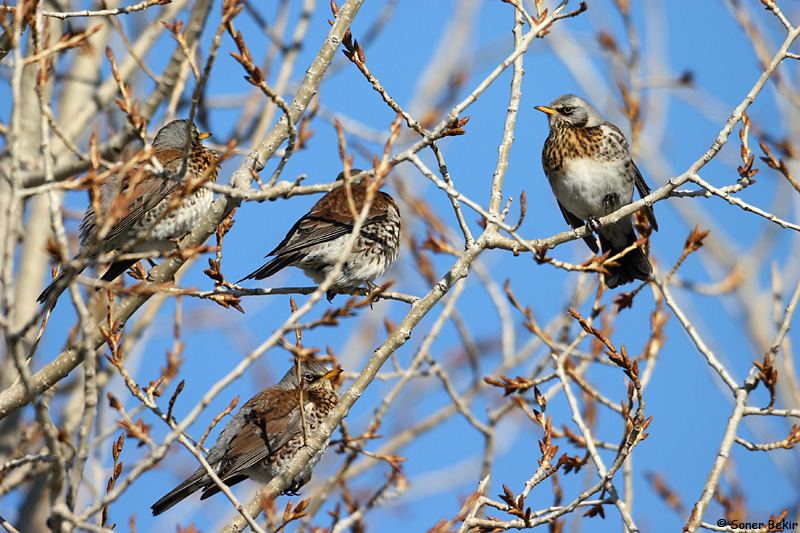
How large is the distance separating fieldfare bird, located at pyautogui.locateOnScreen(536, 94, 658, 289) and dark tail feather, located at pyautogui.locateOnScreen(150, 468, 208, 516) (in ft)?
11.2

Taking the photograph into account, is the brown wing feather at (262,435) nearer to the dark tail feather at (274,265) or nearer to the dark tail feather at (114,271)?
the dark tail feather at (274,265)

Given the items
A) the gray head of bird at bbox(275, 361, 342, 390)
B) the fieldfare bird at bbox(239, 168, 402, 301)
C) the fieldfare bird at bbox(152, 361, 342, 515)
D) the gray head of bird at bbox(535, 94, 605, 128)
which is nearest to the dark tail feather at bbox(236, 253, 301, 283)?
the fieldfare bird at bbox(239, 168, 402, 301)

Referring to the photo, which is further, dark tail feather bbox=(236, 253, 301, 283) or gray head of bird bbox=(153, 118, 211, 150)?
gray head of bird bbox=(153, 118, 211, 150)

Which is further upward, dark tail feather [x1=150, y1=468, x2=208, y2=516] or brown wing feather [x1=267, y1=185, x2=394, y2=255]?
brown wing feather [x1=267, y1=185, x2=394, y2=255]

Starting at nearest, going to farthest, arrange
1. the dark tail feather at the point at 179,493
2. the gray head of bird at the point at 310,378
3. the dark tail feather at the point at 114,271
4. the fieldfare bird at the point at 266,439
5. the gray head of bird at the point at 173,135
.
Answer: the dark tail feather at the point at 179,493, the dark tail feather at the point at 114,271, the fieldfare bird at the point at 266,439, the gray head of bird at the point at 310,378, the gray head of bird at the point at 173,135

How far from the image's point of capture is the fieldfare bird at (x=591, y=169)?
6.30 metres

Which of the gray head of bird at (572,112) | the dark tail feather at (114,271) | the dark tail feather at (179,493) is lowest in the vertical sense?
A: the dark tail feather at (179,493)

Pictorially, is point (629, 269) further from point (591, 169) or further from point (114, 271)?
point (114, 271)

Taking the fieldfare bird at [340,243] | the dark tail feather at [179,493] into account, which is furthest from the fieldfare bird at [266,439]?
the fieldfare bird at [340,243]

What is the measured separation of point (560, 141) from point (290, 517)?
13.2ft

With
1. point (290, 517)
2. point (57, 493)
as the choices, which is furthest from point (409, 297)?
point (57, 493)

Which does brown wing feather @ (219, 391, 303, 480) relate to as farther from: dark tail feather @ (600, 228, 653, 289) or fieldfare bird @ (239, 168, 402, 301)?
dark tail feather @ (600, 228, 653, 289)

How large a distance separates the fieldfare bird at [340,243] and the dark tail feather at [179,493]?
131 cm

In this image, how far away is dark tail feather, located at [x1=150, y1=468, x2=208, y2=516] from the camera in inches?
189
